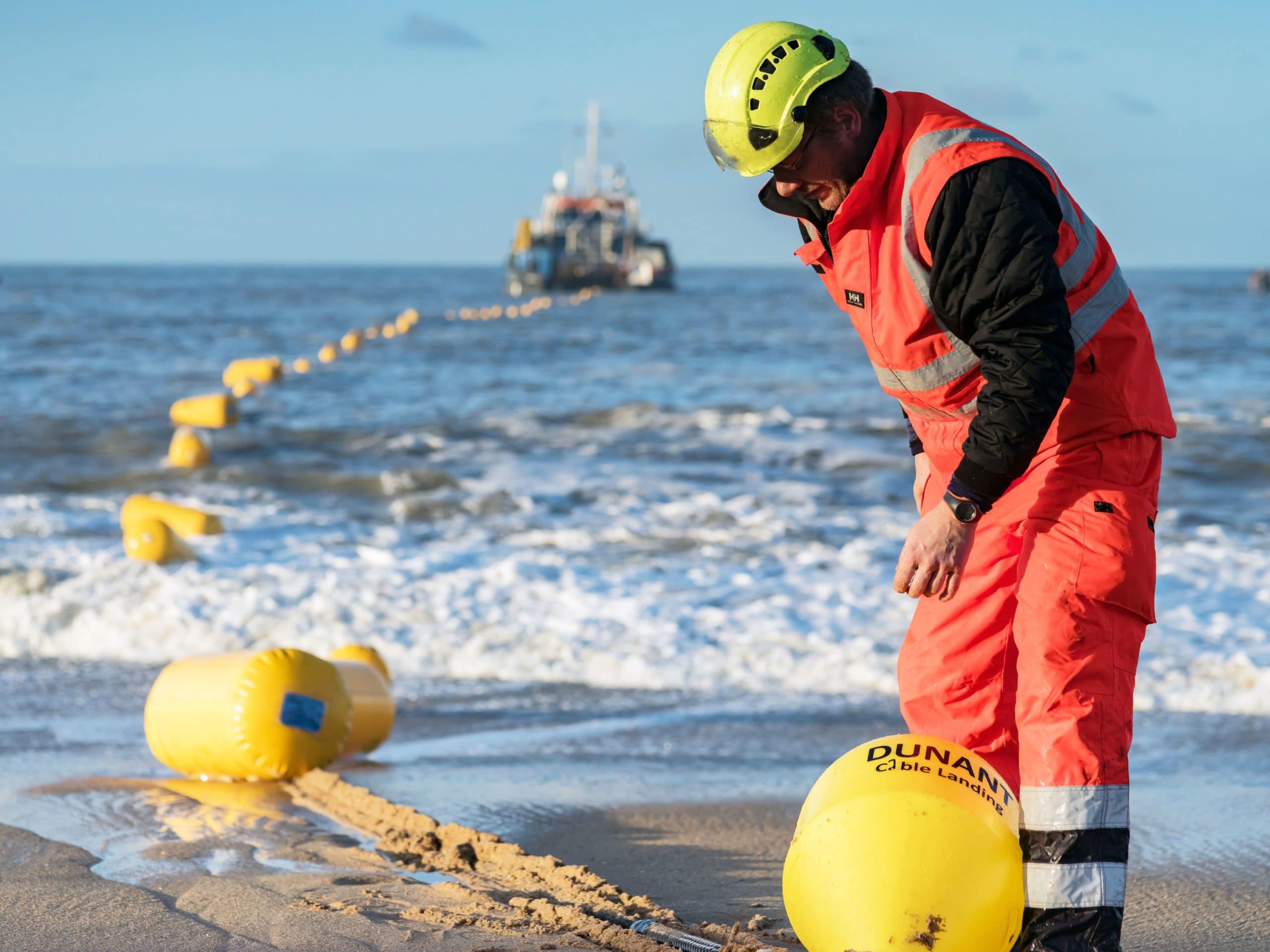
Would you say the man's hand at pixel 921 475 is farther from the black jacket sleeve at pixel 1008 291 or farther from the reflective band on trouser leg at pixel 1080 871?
the reflective band on trouser leg at pixel 1080 871

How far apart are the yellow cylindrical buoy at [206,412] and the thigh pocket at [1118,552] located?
1360 centimetres

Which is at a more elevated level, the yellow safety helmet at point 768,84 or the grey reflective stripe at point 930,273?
the yellow safety helmet at point 768,84

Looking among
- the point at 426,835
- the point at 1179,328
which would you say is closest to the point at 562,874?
the point at 426,835

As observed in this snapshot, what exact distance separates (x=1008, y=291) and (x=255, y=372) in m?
19.2

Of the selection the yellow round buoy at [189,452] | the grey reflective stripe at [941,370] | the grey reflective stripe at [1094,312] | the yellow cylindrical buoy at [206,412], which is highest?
the grey reflective stripe at [1094,312]

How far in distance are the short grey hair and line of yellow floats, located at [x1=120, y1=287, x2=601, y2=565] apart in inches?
241

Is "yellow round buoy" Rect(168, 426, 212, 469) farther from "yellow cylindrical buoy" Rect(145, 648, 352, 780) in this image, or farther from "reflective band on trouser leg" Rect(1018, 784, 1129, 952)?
"reflective band on trouser leg" Rect(1018, 784, 1129, 952)

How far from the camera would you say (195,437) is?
12523 millimetres

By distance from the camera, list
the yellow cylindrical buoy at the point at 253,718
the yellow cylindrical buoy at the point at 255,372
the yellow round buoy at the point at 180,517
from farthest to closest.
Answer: the yellow cylindrical buoy at the point at 255,372 → the yellow round buoy at the point at 180,517 → the yellow cylindrical buoy at the point at 253,718

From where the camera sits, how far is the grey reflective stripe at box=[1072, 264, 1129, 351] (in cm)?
224

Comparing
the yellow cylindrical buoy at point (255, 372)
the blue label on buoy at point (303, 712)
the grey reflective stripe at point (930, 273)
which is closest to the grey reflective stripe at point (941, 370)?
the grey reflective stripe at point (930, 273)

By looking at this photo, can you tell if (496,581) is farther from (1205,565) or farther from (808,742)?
(1205,565)

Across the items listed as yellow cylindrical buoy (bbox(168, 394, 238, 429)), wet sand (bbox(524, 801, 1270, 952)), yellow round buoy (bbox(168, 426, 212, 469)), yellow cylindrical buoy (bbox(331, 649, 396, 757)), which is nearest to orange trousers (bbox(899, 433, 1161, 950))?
wet sand (bbox(524, 801, 1270, 952))

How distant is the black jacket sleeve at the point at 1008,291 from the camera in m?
2.07
